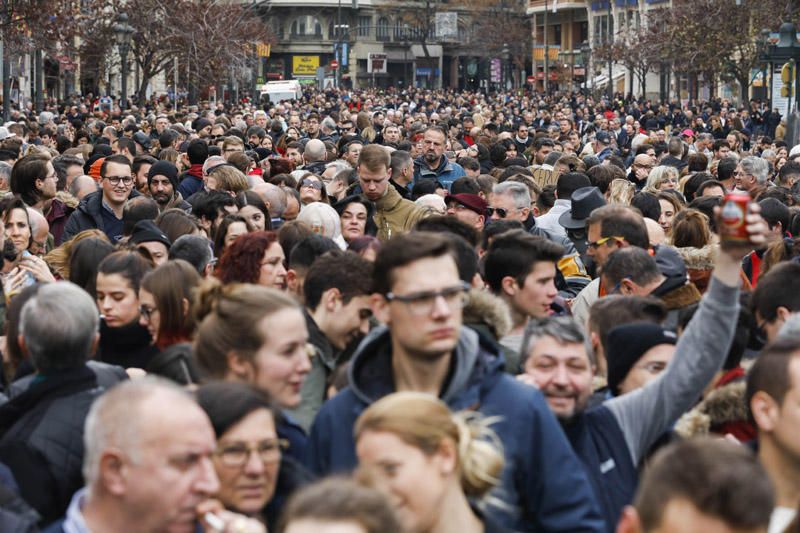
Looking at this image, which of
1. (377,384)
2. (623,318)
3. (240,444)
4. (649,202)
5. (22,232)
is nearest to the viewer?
(240,444)

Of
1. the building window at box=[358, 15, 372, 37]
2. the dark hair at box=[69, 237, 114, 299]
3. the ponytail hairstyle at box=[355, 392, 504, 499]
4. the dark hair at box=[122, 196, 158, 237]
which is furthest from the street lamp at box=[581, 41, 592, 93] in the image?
the ponytail hairstyle at box=[355, 392, 504, 499]

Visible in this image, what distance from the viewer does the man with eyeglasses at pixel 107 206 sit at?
40.3 feet

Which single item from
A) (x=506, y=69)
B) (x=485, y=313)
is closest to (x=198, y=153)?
(x=485, y=313)

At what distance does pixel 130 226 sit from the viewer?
425 inches

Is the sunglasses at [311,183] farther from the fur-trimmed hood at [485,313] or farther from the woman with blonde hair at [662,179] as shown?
the fur-trimmed hood at [485,313]

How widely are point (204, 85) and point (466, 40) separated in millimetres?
68992

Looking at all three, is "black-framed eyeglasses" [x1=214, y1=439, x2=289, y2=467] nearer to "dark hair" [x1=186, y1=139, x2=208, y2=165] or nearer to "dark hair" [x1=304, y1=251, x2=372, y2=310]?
"dark hair" [x1=304, y1=251, x2=372, y2=310]

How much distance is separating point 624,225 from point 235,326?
14.2ft

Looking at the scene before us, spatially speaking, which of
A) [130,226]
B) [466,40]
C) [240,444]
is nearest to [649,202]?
[130,226]

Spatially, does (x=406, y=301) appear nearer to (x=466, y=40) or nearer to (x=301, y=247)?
(x=301, y=247)

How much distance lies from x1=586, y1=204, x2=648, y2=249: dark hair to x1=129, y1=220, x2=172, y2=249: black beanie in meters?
2.63

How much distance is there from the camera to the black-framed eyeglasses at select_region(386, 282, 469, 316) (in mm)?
4840

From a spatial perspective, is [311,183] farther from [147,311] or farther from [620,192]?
[147,311]

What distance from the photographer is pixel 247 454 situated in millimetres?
4594
